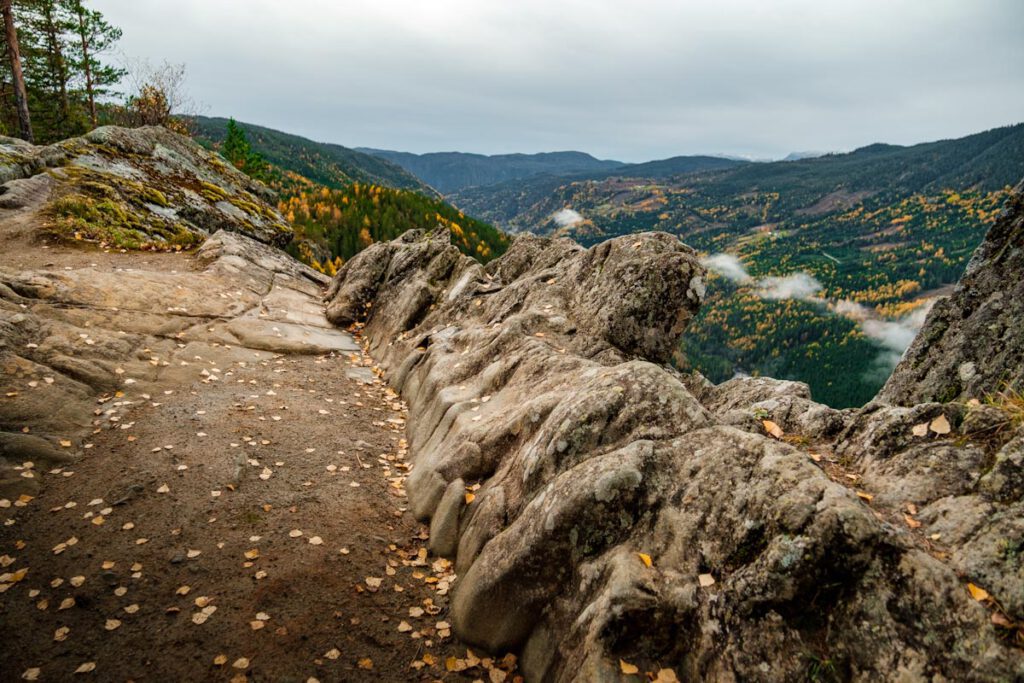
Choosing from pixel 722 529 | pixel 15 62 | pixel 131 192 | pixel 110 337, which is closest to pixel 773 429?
pixel 722 529

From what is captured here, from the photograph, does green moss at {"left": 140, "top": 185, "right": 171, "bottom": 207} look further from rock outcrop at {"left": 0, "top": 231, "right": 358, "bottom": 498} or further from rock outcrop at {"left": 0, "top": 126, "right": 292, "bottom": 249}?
rock outcrop at {"left": 0, "top": 231, "right": 358, "bottom": 498}

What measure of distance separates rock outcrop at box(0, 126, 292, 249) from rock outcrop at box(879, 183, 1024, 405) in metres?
26.6

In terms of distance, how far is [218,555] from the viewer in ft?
25.1

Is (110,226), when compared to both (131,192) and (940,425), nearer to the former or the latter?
(131,192)

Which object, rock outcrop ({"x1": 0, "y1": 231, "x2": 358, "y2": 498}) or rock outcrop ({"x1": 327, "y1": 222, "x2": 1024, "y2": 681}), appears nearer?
rock outcrop ({"x1": 327, "y1": 222, "x2": 1024, "y2": 681})

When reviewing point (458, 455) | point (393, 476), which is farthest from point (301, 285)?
point (458, 455)

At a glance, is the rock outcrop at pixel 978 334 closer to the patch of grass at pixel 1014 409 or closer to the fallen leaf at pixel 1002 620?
the patch of grass at pixel 1014 409

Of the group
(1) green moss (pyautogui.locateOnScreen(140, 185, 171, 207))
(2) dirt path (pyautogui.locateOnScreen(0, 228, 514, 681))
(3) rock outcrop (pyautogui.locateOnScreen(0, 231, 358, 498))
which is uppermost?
(1) green moss (pyautogui.locateOnScreen(140, 185, 171, 207))

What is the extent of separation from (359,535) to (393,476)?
2.13m

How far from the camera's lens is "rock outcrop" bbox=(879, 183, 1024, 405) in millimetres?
8344

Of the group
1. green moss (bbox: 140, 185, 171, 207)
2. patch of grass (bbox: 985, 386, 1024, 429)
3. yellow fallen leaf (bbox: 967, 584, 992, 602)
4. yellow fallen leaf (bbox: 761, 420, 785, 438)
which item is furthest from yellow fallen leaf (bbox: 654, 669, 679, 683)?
green moss (bbox: 140, 185, 171, 207)

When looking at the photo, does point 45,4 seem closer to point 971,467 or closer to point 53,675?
point 53,675

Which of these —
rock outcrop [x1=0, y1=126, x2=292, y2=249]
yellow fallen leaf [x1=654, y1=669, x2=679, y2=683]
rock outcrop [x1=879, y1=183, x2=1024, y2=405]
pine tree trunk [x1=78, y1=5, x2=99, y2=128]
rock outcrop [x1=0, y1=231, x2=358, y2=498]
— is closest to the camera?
yellow fallen leaf [x1=654, y1=669, x2=679, y2=683]

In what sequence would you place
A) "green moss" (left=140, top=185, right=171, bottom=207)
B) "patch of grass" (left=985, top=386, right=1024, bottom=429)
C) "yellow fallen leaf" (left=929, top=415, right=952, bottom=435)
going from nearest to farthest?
1. "patch of grass" (left=985, top=386, right=1024, bottom=429)
2. "yellow fallen leaf" (left=929, top=415, right=952, bottom=435)
3. "green moss" (left=140, top=185, right=171, bottom=207)
